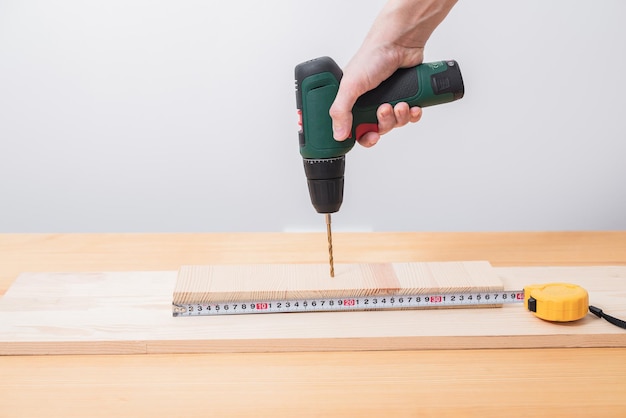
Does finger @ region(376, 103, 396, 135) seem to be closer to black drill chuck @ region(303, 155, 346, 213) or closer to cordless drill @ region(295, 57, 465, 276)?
cordless drill @ region(295, 57, 465, 276)

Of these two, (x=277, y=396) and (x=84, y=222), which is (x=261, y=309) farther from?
(x=84, y=222)

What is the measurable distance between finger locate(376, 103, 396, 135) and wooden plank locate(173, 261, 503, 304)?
0.29 metres

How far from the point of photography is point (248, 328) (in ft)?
4.40

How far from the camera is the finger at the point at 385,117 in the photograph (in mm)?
1500

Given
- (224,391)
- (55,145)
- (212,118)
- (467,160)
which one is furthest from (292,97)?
(224,391)

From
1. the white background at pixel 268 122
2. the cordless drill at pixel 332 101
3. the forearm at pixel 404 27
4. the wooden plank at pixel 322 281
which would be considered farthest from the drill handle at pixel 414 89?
the white background at pixel 268 122

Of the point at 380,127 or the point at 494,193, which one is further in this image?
the point at 494,193

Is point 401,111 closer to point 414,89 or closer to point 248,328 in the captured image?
point 414,89

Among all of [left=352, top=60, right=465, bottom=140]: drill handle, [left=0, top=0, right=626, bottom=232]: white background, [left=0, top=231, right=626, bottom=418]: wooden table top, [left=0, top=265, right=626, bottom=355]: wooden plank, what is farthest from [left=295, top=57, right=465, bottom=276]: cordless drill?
[left=0, top=0, right=626, bottom=232]: white background

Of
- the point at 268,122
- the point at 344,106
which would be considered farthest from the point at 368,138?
the point at 268,122

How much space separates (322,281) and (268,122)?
1.16m

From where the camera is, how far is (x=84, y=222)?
2.74 metres

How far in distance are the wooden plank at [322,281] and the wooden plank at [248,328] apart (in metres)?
0.04

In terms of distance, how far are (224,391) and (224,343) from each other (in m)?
0.15
